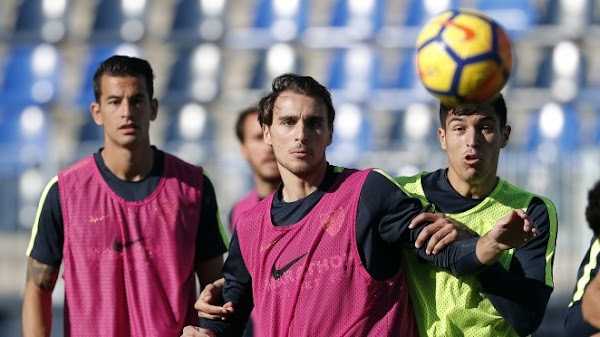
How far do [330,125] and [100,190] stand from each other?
1594 mm

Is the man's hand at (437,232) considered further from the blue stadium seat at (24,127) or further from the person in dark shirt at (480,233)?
the blue stadium seat at (24,127)

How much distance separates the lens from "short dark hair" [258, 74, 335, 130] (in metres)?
4.93

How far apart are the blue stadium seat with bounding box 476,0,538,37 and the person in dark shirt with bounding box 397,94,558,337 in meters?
14.0

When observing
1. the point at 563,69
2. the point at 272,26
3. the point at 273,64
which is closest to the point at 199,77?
the point at 273,64

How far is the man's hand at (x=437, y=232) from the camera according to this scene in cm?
450

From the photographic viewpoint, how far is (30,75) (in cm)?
1977

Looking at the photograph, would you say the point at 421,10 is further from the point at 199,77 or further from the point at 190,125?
the point at 190,125

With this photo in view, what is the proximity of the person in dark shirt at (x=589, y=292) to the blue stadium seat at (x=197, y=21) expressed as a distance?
1502 centimetres

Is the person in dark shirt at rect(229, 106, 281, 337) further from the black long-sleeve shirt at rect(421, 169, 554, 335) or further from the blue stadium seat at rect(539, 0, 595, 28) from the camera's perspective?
the blue stadium seat at rect(539, 0, 595, 28)

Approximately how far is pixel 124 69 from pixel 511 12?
13642 millimetres

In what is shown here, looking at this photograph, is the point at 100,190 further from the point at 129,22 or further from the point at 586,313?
the point at 129,22

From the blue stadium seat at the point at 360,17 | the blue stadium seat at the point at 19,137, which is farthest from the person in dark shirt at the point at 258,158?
the blue stadium seat at the point at 360,17

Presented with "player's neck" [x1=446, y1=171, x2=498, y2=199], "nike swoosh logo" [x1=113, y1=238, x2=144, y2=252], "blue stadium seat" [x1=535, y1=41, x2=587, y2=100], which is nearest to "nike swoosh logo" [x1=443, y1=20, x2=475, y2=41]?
"player's neck" [x1=446, y1=171, x2=498, y2=199]

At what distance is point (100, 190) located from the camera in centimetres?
606
